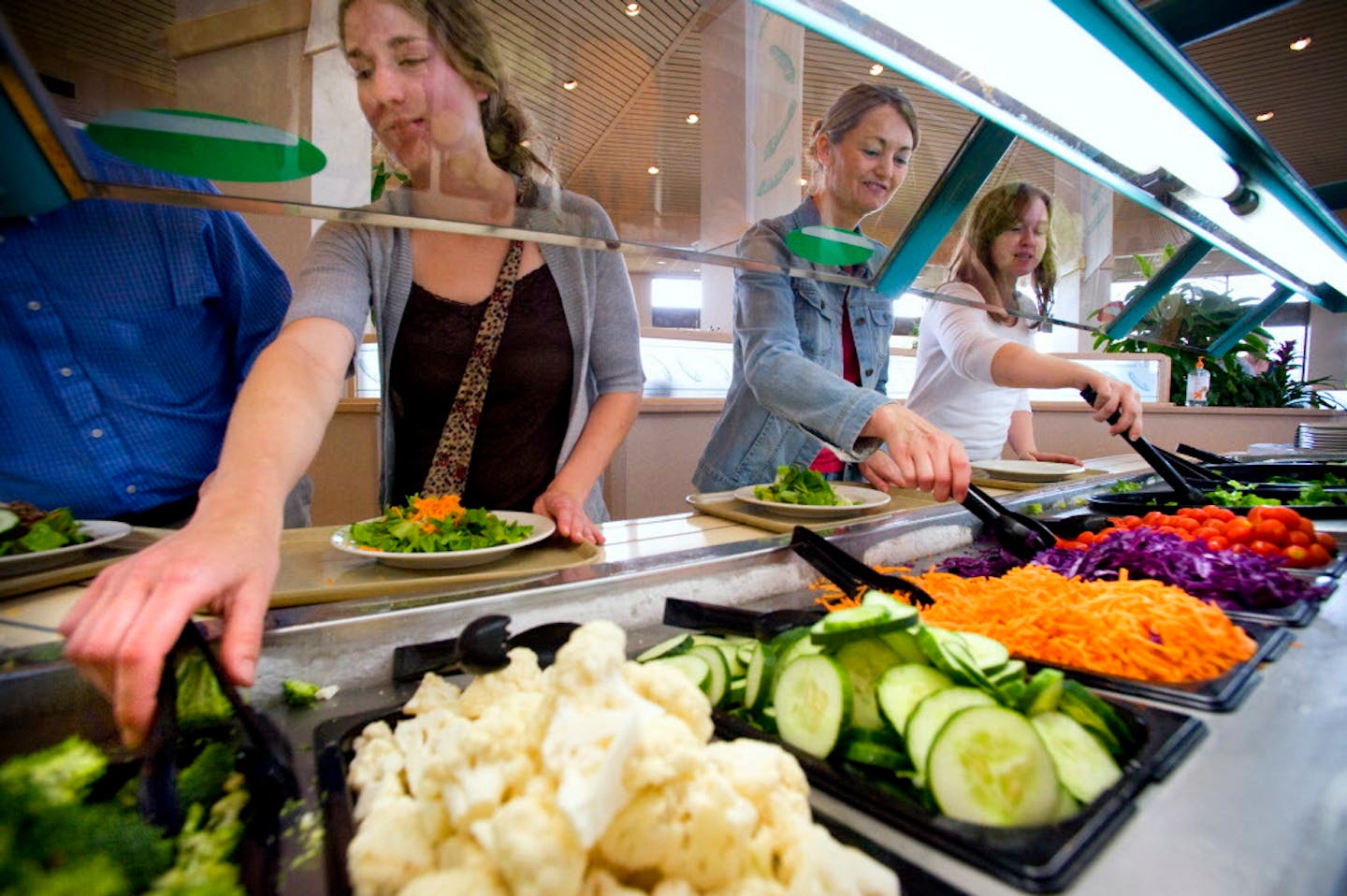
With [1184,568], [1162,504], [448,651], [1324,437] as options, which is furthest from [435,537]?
[1324,437]

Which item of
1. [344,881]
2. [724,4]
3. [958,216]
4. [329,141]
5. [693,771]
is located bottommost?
[344,881]

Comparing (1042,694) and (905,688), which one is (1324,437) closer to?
(1042,694)

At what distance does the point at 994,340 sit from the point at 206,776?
2.85 metres

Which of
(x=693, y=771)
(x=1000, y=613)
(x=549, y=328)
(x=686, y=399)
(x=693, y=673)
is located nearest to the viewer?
(x=693, y=771)

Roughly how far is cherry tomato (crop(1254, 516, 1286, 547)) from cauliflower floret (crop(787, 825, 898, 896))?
5.55 ft

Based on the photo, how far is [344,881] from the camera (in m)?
0.53

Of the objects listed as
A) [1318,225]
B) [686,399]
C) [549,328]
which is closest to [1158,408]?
[1318,225]

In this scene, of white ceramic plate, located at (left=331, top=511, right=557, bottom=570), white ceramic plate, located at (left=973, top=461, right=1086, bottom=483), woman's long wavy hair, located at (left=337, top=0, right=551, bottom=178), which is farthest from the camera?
white ceramic plate, located at (left=973, top=461, right=1086, bottom=483)

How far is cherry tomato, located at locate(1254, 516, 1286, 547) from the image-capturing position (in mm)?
1596

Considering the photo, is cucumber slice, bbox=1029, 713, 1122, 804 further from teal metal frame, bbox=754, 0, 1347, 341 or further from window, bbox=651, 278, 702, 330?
window, bbox=651, 278, 702, 330

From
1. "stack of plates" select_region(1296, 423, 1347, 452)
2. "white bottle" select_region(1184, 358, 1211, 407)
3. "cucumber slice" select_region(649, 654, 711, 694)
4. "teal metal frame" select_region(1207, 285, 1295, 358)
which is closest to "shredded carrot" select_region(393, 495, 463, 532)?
"cucumber slice" select_region(649, 654, 711, 694)

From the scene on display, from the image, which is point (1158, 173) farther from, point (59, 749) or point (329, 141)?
point (59, 749)

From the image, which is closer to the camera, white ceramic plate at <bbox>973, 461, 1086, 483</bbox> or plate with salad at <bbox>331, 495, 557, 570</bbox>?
plate with salad at <bbox>331, 495, 557, 570</bbox>

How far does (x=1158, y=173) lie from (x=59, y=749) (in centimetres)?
263
